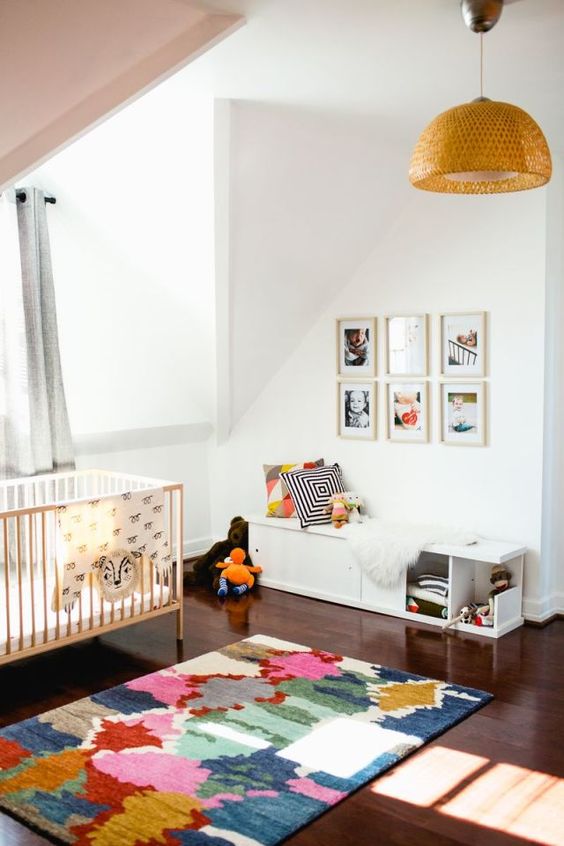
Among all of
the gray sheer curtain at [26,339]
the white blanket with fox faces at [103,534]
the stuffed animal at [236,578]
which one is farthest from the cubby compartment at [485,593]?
the gray sheer curtain at [26,339]

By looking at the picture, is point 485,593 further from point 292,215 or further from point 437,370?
point 292,215

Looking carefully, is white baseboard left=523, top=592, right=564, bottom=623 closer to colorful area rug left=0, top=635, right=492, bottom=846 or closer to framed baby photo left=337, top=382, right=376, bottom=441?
colorful area rug left=0, top=635, right=492, bottom=846

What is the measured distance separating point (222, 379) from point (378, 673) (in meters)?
2.08

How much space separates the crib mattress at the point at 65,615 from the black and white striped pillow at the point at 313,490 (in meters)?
1.07

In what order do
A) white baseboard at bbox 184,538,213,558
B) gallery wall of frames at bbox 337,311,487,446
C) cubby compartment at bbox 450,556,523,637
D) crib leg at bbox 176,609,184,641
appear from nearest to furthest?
crib leg at bbox 176,609,184,641 → cubby compartment at bbox 450,556,523,637 → gallery wall of frames at bbox 337,311,487,446 → white baseboard at bbox 184,538,213,558

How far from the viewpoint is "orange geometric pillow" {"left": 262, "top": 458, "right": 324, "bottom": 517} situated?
4.88 metres

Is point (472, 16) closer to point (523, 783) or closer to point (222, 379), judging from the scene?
point (523, 783)

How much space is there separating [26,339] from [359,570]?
206 cm

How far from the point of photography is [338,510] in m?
4.65

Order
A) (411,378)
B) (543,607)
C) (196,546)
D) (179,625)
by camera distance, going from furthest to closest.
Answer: (196,546) → (411,378) → (543,607) → (179,625)

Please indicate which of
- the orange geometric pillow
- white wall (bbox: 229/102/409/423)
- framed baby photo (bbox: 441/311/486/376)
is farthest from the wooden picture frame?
the orange geometric pillow

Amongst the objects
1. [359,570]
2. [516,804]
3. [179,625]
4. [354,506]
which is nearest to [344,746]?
[516,804]

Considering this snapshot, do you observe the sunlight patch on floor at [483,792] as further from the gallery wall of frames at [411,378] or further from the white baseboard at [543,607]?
the gallery wall of frames at [411,378]

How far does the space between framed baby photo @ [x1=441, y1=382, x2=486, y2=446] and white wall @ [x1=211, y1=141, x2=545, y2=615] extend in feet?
0.18
